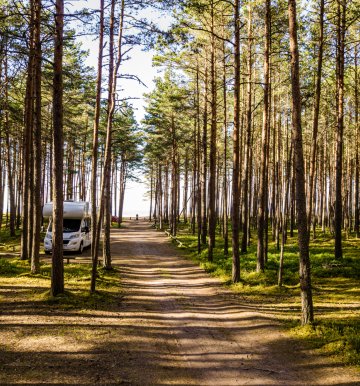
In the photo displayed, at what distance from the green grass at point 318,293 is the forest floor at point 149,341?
40cm

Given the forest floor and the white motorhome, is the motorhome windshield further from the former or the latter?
the forest floor

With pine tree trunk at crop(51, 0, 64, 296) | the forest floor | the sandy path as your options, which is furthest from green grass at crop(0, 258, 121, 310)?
the sandy path

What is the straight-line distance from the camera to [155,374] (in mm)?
6195

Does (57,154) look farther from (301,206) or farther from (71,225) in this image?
(71,225)

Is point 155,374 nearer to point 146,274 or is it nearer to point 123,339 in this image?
point 123,339

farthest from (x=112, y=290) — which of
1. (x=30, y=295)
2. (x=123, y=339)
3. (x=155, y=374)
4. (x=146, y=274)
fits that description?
(x=155, y=374)

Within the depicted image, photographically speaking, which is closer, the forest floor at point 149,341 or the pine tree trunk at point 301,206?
the forest floor at point 149,341

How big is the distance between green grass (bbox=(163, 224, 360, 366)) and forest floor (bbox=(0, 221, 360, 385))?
0.40 meters

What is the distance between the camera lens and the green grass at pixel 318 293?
7.88 metres

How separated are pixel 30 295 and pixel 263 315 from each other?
285 inches

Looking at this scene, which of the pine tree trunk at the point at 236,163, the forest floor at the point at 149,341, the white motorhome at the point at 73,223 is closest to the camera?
the forest floor at the point at 149,341

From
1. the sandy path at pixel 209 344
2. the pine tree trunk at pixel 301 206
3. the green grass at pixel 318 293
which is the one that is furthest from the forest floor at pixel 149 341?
the pine tree trunk at pixel 301 206

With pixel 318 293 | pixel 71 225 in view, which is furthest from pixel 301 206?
pixel 71 225

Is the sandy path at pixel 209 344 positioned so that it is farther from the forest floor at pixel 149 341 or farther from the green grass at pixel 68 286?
the green grass at pixel 68 286
